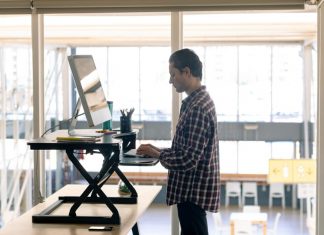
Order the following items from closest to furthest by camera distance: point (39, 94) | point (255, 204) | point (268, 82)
Answer: point (39, 94) < point (255, 204) < point (268, 82)

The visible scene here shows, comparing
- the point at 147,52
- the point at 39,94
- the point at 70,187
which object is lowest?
the point at 70,187

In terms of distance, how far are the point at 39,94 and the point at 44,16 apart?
54 centimetres

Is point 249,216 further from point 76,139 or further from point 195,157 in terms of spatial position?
point 76,139

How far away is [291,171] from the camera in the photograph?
416cm

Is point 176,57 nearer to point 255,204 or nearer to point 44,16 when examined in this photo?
point 44,16

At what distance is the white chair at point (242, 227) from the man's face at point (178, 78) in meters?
2.20

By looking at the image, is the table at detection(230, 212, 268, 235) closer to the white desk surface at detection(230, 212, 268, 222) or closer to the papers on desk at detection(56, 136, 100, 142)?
the white desk surface at detection(230, 212, 268, 222)

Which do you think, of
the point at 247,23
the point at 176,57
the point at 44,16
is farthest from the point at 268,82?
the point at 176,57

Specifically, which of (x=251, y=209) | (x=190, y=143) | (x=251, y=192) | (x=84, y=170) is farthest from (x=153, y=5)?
(x=251, y=209)

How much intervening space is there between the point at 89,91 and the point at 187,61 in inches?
20.3

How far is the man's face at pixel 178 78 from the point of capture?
260cm

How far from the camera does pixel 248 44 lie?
16.1 ft

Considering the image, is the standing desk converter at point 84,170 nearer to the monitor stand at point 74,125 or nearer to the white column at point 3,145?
the monitor stand at point 74,125

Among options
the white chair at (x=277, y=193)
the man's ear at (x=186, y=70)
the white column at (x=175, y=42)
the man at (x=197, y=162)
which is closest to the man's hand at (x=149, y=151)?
the man at (x=197, y=162)
